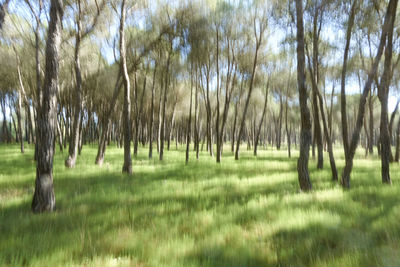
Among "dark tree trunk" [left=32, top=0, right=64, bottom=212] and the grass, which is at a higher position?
"dark tree trunk" [left=32, top=0, right=64, bottom=212]

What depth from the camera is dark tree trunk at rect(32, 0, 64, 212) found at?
14.2 feet

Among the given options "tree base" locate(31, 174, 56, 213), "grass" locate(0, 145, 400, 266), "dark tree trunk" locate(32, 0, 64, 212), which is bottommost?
"grass" locate(0, 145, 400, 266)

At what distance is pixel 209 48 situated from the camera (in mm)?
14883

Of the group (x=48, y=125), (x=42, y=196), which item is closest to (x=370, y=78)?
(x=48, y=125)

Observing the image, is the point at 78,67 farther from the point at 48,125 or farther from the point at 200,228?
the point at 200,228

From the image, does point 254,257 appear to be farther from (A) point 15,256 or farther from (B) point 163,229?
(A) point 15,256

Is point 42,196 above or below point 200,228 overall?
above

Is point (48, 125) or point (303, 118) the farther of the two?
point (303, 118)

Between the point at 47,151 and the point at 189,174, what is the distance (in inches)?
217

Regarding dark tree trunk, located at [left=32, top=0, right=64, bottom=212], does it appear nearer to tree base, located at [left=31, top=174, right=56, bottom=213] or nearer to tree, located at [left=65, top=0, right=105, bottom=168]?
tree base, located at [left=31, top=174, right=56, bottom=213]

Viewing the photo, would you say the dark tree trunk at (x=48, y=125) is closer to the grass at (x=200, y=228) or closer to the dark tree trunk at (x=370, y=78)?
the grass at (x=200, y=228)

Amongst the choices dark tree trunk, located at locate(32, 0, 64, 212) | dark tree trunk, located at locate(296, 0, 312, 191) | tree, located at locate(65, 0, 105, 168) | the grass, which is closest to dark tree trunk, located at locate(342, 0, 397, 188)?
the grass

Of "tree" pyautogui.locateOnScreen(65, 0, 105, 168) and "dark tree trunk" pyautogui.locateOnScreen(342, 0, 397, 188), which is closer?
"dark tree trunk" pyautogui.locateOnScreen(342, 0, 397, 188)

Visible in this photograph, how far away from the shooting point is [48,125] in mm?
4387
